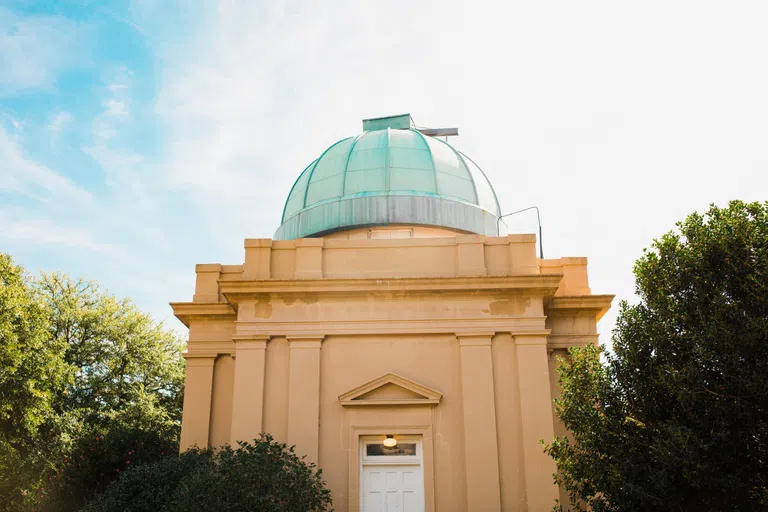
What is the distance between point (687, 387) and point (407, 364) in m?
5.87

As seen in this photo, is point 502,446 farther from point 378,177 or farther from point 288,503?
point 378,177

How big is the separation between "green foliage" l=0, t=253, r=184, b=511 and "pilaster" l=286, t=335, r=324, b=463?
32.8 ft

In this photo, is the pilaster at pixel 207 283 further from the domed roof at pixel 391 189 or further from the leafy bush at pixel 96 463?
the leafy bush at pixel 96 463

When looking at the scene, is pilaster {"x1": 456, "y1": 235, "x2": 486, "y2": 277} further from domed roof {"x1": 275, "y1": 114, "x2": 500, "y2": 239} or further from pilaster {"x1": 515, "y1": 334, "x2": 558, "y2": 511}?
domed roof {"x1": 275, "y1": 114, "x2": 500, "y2": 239}

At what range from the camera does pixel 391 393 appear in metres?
14.7

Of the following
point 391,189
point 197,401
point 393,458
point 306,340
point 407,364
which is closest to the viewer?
point 393,458

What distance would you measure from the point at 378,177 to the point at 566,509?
9816 millimetres

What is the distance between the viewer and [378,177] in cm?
1962

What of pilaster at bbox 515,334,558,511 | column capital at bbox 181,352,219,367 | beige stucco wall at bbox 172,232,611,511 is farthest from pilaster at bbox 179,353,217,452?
pilaster at bbox 515,334,558,511

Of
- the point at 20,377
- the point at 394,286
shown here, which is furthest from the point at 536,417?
the point at 20,377

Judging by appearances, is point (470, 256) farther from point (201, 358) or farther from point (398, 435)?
point (201, 358)

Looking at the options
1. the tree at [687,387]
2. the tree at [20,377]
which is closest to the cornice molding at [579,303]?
the tree at [687,387]

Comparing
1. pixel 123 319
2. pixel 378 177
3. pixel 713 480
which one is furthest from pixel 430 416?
pixel 123 319

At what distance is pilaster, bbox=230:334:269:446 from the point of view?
571 inches
